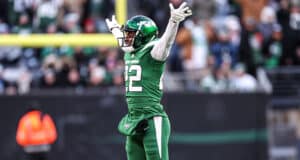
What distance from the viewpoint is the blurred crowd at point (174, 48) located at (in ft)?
37.8

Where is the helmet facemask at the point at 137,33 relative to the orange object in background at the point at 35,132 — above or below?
above

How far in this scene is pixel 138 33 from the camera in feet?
22.5

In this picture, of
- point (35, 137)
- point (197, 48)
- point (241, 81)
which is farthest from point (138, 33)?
point (197, 48)

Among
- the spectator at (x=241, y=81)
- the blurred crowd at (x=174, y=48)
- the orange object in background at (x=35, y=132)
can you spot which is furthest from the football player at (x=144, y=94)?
the spectator at (x=241, y=81)

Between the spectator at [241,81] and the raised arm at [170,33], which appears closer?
the raised arm at [170,33]

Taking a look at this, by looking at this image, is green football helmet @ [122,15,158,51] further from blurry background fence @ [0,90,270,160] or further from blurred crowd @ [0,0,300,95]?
blurred crowd @ [0,0,300,95]

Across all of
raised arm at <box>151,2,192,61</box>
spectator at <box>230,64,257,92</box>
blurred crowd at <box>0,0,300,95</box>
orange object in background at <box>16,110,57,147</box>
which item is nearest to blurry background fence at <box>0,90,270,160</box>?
blurred crowd at <box>0,0,300,95</box>

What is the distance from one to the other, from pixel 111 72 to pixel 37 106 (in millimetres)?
1528

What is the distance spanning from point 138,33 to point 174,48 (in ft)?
18.7

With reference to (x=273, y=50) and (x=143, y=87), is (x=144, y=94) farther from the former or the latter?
(x=273, y=50)

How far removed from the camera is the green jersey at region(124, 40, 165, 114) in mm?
6844

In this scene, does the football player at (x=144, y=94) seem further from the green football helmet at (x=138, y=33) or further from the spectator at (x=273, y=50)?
the spectator at (x=273, y=50)

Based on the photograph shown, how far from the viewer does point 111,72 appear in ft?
38.7

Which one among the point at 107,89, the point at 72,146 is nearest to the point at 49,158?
the point at 72,146
